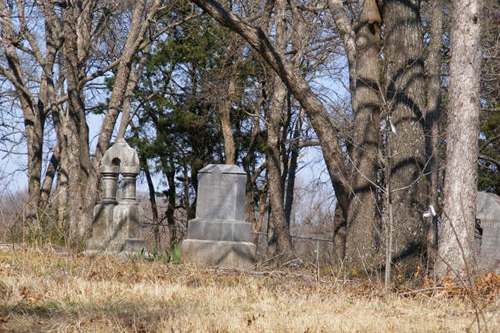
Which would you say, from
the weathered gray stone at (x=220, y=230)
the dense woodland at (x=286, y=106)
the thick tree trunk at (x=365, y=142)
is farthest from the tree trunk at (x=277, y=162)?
the thick tree trunk at (x=365, y=142)

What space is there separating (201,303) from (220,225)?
6.11 metres

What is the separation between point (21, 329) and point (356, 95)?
7.00m

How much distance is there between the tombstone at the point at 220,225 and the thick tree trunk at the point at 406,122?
290 cm

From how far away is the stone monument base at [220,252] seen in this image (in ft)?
39.0

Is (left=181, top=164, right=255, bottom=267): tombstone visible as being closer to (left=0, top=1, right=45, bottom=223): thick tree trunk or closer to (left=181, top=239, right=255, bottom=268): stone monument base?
(left=181, top=239, right=255, bottom=268): stone monument base

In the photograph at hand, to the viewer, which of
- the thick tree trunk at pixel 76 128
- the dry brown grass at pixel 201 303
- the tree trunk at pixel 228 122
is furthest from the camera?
the tree trunk at pixel 228 122

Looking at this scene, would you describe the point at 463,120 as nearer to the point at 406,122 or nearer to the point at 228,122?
the point at 406,122

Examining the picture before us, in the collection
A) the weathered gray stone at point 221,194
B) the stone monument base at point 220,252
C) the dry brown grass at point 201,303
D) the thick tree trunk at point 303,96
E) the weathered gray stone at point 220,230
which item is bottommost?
the dry brown grass at point 201,303

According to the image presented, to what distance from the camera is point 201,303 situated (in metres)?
6.14

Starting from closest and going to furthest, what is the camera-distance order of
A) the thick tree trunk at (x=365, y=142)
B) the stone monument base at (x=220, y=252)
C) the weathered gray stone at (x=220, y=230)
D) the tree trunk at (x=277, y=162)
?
the thick tree trunk at (x=365, y=142)
the stone monument base at (x=220, y=252)
the weathered gray stone at (x=220, y=230)
the tree trunk at (x=277, y=162)

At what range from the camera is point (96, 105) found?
2825 centimetres

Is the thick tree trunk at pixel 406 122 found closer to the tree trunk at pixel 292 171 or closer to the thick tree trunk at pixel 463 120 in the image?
the thick tree trunk at pixel 463 120

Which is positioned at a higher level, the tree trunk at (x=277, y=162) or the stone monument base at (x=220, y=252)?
the tree trunk at (x=277, y=162)

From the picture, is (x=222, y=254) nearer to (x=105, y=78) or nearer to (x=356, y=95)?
(x=356, y=95)
